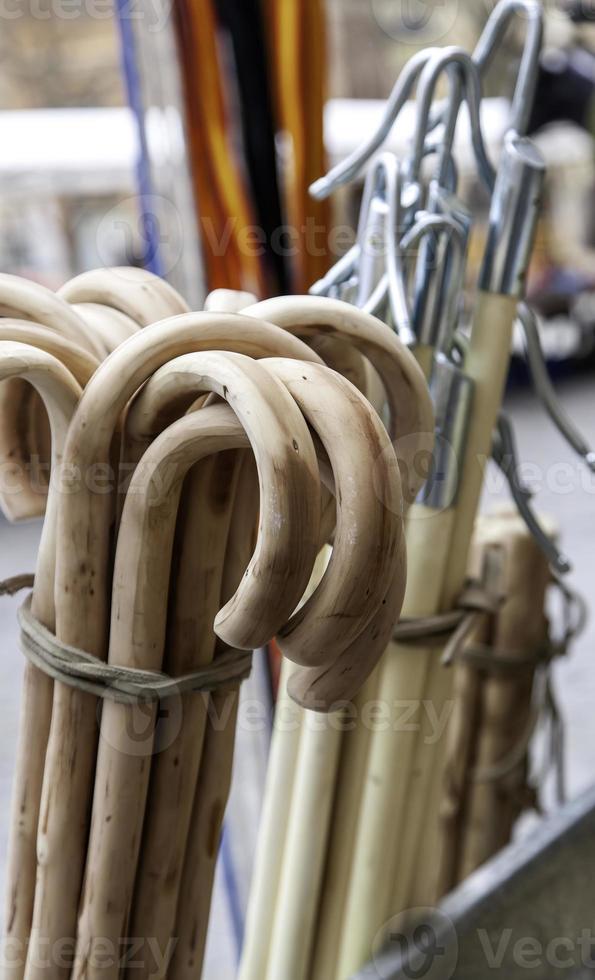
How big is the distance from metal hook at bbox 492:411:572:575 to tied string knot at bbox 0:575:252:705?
24cm

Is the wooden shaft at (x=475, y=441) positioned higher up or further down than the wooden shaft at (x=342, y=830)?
higher up

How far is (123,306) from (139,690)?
164 millimetres

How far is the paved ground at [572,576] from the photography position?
0.79 meters

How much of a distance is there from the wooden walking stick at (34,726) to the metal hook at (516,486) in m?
0.29

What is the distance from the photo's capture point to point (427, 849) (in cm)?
61

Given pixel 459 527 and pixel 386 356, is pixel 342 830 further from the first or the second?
pixel 386 356

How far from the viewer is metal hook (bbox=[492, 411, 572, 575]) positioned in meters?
0.55

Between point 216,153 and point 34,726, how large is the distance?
0.51 metres

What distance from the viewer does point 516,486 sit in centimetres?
55

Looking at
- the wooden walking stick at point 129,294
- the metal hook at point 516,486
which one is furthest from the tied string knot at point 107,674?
the metal hook at point 516,486

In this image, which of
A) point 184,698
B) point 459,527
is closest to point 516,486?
point 459,527

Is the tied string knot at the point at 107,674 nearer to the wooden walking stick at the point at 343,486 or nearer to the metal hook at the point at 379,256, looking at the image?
the wooden walking stick at the point at 343,486

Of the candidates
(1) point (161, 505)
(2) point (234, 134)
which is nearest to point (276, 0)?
(2) point (234, 134)

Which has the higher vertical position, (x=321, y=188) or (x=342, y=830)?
(x=321, y=188)
